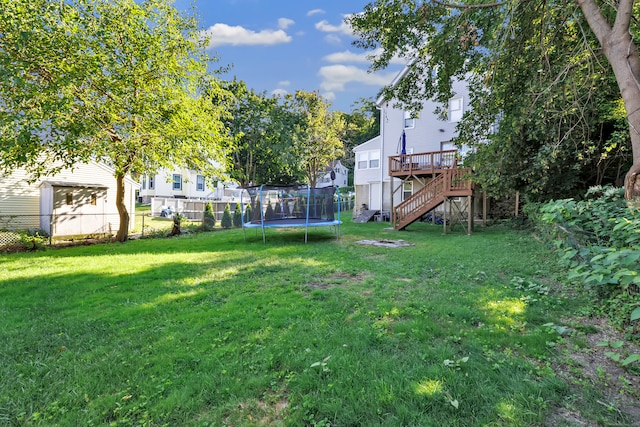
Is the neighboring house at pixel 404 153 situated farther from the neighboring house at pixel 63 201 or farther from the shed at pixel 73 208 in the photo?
the shed at pixel 73 208

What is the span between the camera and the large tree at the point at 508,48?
5.78 metres

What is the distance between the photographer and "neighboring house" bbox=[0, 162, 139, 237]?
40.1 ft

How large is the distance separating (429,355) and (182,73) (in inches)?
460

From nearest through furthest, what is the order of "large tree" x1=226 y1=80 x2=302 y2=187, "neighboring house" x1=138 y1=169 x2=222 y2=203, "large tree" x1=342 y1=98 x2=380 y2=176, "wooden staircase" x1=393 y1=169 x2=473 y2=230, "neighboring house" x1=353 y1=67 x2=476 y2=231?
"wooden staircase" x1=393 y1=169 x2=473 y2=230, "neighboring house" x1=353 y1=67 x2=476 y2=231, "large tree" x1=226 y1=80 x2=302 y2=187, "neighboring house" x1=138 y1=169 x2=222 y2=203, "large tree" x1=342 y1=98 x2=380 y2=176

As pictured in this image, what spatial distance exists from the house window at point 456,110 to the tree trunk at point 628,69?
1312cm

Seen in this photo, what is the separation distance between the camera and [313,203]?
1082 cm

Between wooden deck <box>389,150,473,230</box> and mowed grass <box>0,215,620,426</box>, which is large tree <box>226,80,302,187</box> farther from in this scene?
mowed grass <box>0,215,620,426</box>

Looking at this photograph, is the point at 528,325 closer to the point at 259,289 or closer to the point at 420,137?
the point at 259,289

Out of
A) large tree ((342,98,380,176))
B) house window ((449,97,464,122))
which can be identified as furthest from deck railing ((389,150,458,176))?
large tree ((342,98,380,176))

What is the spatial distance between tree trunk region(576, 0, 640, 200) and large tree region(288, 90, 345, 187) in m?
23.7

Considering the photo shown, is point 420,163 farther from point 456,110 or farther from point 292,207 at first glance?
point 292,207

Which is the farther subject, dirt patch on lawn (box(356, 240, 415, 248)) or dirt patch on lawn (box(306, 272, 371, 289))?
dirt patch on lawn (box(356, 240, 415, 248))

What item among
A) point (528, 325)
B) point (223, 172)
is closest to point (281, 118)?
point (223, 172)

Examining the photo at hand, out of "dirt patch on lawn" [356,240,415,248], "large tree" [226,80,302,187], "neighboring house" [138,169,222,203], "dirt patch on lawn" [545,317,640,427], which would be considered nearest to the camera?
"dirt patch on lawn" [545,317,640,427]
